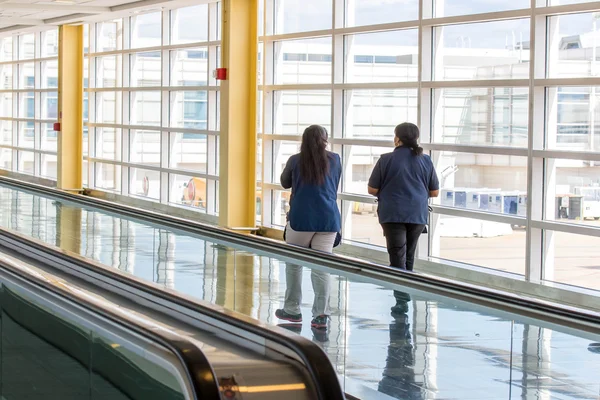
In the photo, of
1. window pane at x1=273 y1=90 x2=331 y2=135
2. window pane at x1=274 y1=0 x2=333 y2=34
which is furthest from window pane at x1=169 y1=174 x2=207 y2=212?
window pane at x1=274 y1=0 x2=333 y2=34

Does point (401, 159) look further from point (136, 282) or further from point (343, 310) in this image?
point (136, 282)

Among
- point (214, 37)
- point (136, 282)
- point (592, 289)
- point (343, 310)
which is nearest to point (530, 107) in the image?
point (592, 289)

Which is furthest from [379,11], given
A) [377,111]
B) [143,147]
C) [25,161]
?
[25,161]

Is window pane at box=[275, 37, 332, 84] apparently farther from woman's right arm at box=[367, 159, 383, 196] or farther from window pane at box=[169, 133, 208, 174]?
woman's right arm at box=[367, 159, 383, 196]

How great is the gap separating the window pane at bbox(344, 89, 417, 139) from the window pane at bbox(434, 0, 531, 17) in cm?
156

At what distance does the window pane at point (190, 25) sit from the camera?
2130cm

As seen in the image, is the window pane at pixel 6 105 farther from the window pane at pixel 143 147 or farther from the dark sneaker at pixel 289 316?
the dark sneaker at pixel 289 316

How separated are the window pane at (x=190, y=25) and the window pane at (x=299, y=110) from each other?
4277mm

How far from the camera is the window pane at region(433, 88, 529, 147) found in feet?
41.9

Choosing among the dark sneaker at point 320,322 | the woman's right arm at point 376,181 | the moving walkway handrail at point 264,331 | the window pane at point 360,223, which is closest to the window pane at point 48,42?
the window pane at point 360,223

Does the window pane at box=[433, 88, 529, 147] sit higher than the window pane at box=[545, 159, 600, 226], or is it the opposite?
the window pane at box=[433, 88, 529, 147]

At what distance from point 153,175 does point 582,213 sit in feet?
52.8

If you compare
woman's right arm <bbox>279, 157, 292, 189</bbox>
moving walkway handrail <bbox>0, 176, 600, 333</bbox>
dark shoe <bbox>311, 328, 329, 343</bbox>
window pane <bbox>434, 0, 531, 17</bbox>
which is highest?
window pane <bbox>434, 0, 531, 17</bbox>

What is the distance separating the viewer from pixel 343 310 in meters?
7.34
